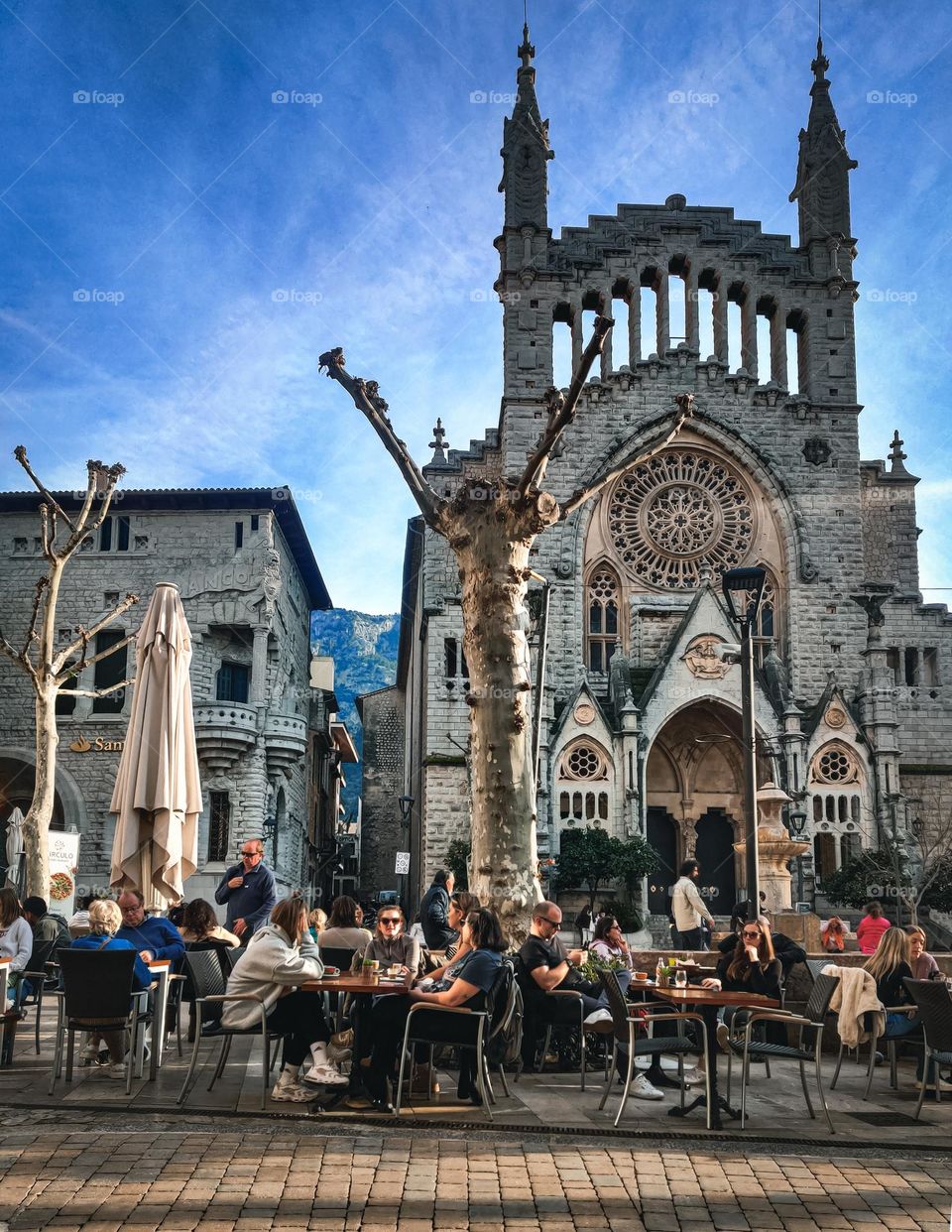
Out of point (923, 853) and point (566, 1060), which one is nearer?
point (566, 1060)

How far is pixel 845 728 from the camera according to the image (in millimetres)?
31781

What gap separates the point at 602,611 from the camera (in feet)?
112

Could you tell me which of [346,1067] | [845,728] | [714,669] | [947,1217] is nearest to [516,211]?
[714,669]

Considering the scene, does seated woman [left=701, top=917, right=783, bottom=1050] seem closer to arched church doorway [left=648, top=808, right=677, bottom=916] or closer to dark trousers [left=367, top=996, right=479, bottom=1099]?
dark trousers [left=367, top=996, right=479, bottom=1099]

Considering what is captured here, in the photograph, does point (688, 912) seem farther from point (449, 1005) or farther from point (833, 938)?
point (449, 1005)

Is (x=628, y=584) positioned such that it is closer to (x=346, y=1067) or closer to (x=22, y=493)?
(x=22, y=493)

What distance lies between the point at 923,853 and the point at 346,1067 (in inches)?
1037

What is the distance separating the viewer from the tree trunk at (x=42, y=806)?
17406 millimetres

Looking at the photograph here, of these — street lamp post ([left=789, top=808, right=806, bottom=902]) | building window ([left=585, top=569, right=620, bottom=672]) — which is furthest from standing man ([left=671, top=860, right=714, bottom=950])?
building window ([left=585, top=569, right=620, bottom=672])

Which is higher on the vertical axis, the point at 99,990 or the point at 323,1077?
the point at 99,990

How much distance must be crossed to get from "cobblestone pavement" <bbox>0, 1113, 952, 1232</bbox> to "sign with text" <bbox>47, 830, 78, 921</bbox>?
12759mm

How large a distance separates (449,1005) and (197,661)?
25.3 metres

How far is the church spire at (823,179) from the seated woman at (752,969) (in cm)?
Answer: 3183

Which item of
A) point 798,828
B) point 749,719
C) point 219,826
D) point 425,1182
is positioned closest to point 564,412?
point 749,719
